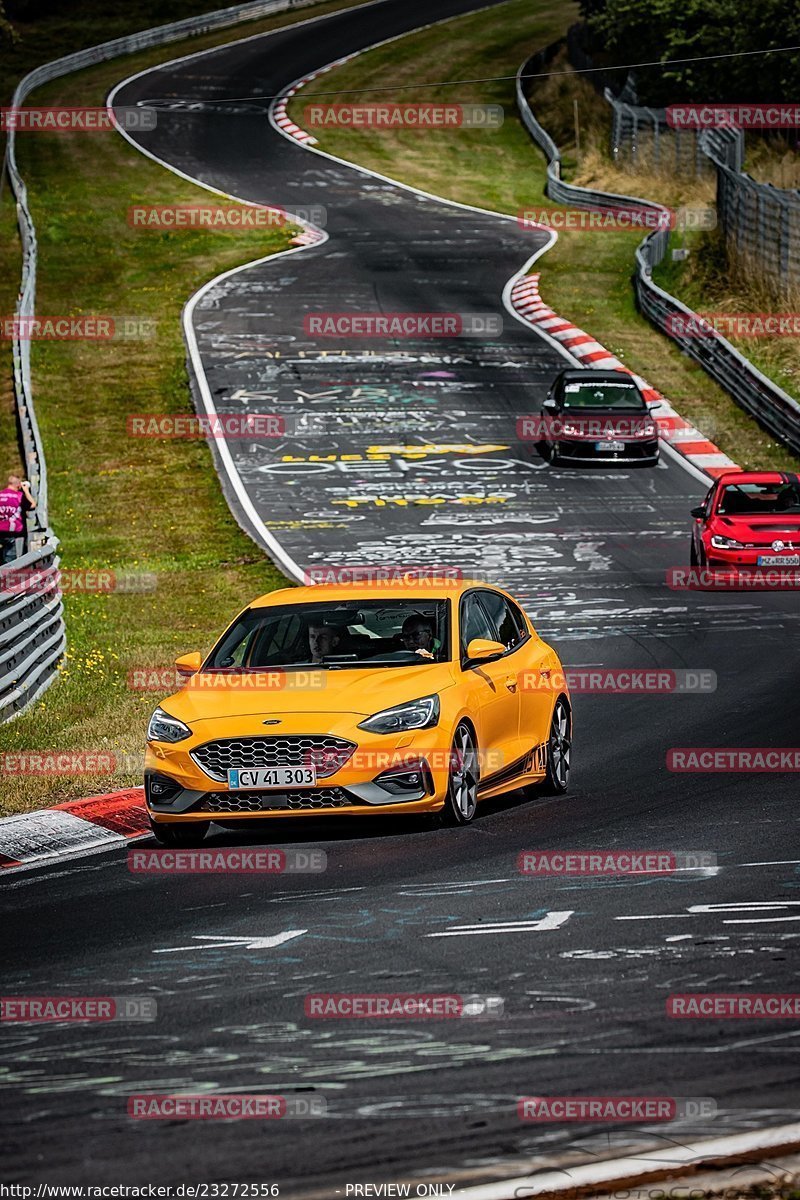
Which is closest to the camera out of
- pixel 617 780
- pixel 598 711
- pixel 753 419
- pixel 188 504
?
pixel 617 780

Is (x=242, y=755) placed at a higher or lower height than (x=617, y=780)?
higher

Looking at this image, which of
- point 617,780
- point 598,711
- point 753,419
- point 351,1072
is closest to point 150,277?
point 753,419

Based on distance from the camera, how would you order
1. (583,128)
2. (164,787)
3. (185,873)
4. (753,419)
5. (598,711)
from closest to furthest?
(185,873)
(164,787)
(598,711)
(753,419)
(583,128)

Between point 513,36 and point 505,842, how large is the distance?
74173mm

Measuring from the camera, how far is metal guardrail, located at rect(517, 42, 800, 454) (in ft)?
111

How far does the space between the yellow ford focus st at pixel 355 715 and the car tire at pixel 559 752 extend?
0.07 ft

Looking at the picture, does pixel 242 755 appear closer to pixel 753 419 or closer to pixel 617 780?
pixel 617 780

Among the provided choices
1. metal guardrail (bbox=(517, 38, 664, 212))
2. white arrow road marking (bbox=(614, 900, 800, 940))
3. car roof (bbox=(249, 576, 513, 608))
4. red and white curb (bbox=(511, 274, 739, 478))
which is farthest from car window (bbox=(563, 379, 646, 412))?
white arrow road marking (bbox=(614, 900, 800, 940))

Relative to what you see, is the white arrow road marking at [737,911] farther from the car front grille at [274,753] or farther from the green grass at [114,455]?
the green grass at [114,455]

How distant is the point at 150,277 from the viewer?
48.5m

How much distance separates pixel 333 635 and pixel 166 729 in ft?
4.44

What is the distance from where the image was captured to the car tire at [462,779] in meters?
11.1

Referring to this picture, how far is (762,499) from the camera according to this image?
981 inches

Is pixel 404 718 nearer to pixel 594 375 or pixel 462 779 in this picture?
pixel 462 779
